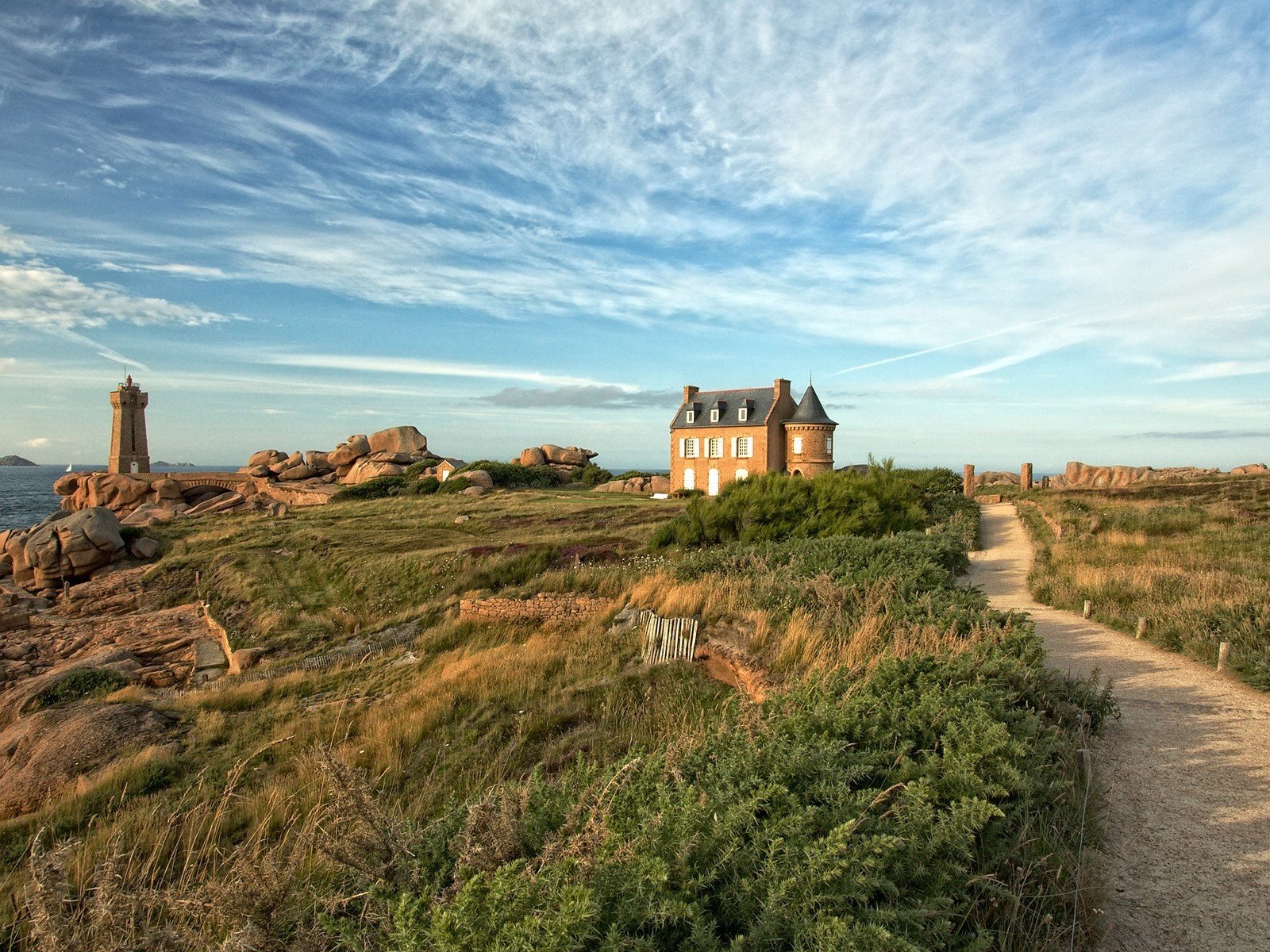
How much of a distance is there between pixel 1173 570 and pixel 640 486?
1289 inches

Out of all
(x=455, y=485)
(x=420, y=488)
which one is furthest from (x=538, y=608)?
(x=420, y=488)

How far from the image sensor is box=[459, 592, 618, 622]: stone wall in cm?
1253

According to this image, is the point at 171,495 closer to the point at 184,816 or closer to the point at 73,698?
the point at 73,698

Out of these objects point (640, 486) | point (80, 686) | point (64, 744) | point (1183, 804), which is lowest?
point (80, 686)

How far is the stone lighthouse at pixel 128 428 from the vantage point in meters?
52.9

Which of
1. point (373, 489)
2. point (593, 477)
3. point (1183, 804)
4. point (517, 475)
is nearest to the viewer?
point (1183, 804)

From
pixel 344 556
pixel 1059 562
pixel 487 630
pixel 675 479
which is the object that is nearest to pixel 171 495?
pixel 344 556

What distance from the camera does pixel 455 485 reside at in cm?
4138

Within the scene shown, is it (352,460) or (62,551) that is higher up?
(352,460)

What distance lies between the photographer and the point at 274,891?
2.94 metres

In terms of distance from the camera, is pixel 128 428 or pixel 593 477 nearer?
pixel 593 477

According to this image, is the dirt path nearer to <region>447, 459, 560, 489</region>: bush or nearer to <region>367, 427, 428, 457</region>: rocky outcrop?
<region>447, 459, 560, 489</region>: bush

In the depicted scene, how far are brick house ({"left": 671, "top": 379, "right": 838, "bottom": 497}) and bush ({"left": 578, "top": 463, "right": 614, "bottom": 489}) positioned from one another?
907 cm

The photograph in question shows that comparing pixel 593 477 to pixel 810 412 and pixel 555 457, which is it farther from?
pixel 810 412
